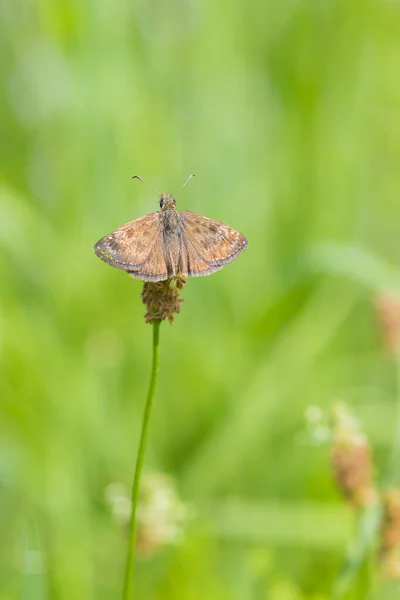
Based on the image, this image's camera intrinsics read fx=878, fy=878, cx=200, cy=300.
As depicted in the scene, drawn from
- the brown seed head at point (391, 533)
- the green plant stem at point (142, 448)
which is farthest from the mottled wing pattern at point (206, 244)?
the brown seed head at point (391, 533)

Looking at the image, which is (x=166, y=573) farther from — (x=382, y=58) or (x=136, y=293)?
(x=382, y=58)

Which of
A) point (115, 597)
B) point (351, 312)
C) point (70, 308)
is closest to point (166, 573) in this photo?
point (115, 597)

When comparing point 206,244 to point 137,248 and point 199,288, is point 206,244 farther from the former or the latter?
point 199,288

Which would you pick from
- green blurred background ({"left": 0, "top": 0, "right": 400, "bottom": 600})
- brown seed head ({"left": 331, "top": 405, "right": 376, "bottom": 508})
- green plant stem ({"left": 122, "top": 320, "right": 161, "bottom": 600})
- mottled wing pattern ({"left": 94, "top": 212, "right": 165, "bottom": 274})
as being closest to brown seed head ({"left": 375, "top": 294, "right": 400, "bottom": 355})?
green blurred background ({"left": 0, "top": 0, "right": 400, "bottom": 600})

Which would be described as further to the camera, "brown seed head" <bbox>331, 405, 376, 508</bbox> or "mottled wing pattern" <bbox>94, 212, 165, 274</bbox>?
"brown seed head" <bbox>331, 405, 376, 508</bbox>

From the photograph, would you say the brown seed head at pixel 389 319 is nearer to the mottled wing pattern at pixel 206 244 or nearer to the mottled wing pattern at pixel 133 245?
the mottled wing pattern at pixel 206 244

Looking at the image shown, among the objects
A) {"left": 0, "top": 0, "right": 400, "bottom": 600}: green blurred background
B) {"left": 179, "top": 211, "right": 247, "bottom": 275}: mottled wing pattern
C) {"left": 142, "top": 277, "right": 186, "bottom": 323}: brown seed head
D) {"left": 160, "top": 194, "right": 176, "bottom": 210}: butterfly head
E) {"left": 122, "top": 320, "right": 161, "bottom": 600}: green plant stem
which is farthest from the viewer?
{"left": 0, "top": 0, "right": 400, "bottom": 600}: green blurred background

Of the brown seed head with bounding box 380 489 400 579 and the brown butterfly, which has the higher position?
the brown butterfly

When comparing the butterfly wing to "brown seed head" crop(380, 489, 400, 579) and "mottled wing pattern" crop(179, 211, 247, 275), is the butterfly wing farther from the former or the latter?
"brown seed head" crop(380, 489, 400, 579)
